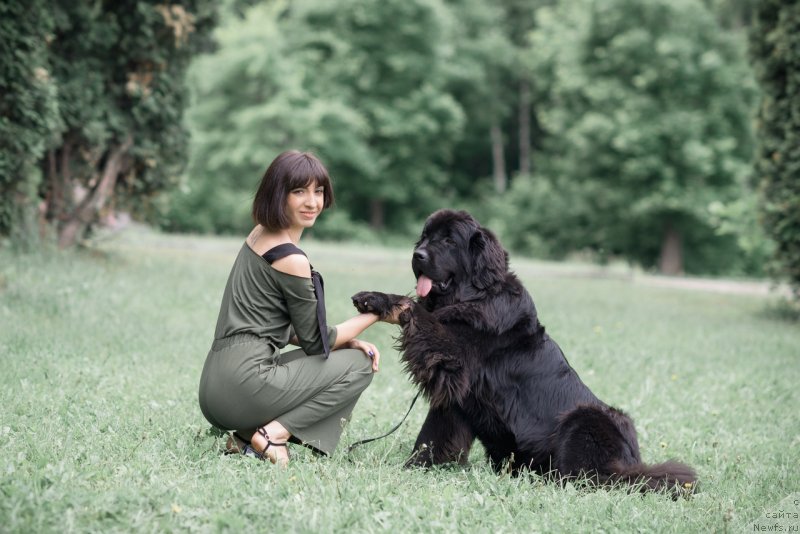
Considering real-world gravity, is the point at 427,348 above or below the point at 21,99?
below

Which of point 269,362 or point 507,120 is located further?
point 507,120

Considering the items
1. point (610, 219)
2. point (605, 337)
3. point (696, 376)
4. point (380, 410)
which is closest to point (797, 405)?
point (696, 376)

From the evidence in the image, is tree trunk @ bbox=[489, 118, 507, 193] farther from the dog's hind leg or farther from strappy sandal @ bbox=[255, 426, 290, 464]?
strappy sandal @ bbox=[255, 426, 290, 464]

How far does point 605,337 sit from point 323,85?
23003 millimetres

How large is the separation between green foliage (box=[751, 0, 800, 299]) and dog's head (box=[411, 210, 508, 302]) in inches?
307

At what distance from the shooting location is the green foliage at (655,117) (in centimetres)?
2439

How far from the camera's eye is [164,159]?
11289mm

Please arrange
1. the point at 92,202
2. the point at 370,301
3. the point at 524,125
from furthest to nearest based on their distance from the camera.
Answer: the point at 524,125
the point at 92,202
the point at 370,301

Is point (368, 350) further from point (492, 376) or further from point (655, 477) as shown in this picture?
point (655, 477)

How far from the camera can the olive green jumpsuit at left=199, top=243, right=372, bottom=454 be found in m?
4.05

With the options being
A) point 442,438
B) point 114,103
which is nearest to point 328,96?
point 114,103

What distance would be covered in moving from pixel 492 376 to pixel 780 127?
28.8ft

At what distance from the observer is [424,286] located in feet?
14.6

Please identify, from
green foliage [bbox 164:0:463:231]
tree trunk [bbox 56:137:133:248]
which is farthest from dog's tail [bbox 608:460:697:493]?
green foliage [bbox 164:0:463:231]
